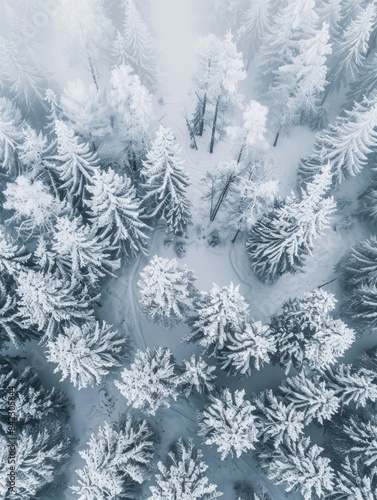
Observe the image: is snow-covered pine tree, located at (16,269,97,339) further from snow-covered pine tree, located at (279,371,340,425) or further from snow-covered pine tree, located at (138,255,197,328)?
snow-covered pine tree, located at (279,371,340,425)

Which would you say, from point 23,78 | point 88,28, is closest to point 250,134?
point 88,28

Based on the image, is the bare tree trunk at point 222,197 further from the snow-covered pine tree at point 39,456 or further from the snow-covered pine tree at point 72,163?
the snow-covered pine tree at point 39,456

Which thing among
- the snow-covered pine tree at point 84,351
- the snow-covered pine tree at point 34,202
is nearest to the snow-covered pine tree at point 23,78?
the snow-covered pine tree at point 34,202

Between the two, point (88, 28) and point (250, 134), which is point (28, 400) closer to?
point (250, 134)

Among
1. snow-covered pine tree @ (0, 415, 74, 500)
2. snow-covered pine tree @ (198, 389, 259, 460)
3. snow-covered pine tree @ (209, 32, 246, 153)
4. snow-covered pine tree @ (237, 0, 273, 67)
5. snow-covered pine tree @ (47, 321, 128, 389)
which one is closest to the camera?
snow-covered pine tree @ (198, 389, 259, 460)

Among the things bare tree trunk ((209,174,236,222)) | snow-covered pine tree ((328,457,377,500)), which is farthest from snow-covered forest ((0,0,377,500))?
bare tree trunk ((209,174,236,222))

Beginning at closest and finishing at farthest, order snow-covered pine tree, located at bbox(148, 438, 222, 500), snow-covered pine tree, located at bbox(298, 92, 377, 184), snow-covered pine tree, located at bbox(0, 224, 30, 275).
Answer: snow-covered pine tree, located at bbox(148, 438, 222, 500), snow-covered pine tree, located at bbox(0, 224, 30, 275), snow-covered pine tree, located at bbox(298, 92, 377, 184)
